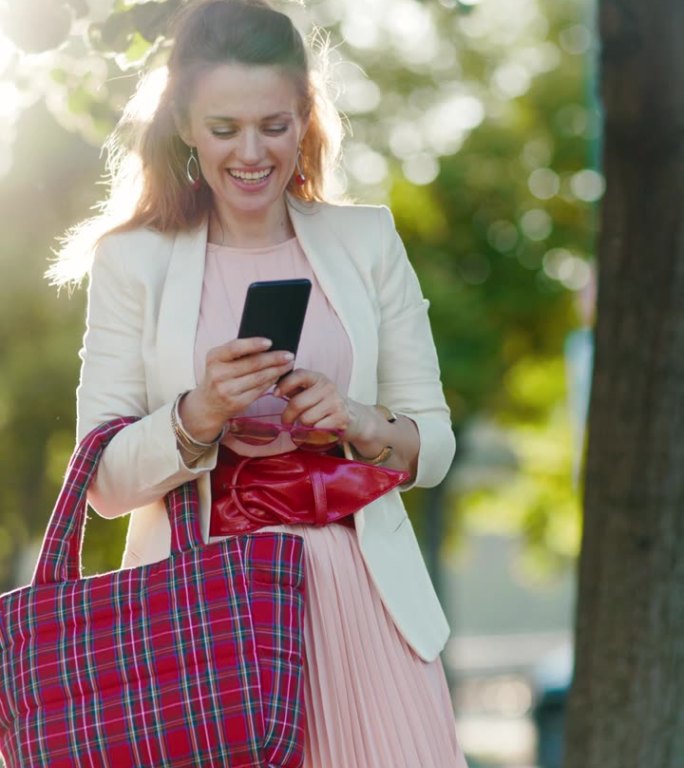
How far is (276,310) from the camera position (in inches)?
115

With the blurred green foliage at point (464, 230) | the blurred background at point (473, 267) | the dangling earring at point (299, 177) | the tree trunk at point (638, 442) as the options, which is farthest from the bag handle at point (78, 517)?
the blurred green foliage at point (464, 230)

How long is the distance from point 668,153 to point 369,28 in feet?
35.0

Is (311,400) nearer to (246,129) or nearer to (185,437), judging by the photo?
(185,437)

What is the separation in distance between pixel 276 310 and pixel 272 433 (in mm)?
297

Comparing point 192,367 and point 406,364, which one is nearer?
point 192,367

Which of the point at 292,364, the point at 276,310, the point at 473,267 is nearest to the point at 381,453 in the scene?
the point at 292,364

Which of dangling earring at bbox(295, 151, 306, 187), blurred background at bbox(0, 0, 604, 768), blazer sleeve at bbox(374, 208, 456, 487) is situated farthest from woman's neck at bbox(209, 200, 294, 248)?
blurred background at bbox(0, 0, 604, 768)

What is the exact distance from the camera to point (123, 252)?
10.7 ft

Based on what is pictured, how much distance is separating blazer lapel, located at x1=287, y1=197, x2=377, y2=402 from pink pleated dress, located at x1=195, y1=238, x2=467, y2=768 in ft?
0.08

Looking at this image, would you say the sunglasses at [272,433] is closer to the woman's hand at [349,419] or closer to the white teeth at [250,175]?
the woman's hand at [349,419]

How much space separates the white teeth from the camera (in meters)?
3.16

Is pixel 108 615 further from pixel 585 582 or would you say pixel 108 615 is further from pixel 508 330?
Answer: pixel 508 330

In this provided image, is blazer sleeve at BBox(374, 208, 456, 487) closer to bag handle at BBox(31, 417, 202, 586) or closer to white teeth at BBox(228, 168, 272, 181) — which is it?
white teeth at BBox(228, 168, 272, 181)

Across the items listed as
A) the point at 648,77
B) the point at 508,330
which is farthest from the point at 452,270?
the point at 648,77
